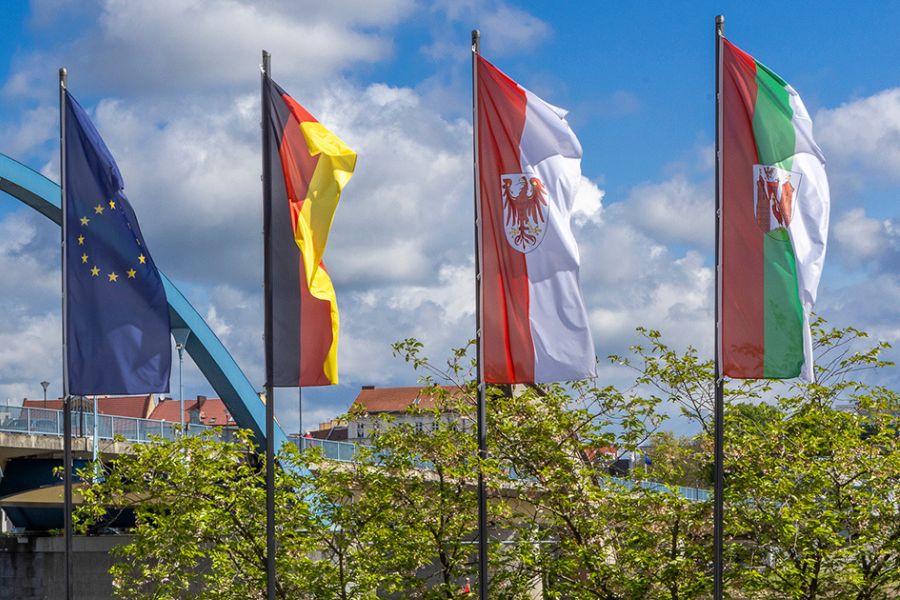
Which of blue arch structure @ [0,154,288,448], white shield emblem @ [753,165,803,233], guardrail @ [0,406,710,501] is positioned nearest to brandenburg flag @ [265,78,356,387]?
white shield emblem @ [753,165,803,233]

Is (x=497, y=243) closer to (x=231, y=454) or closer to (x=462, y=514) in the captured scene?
(x=462, y=514)

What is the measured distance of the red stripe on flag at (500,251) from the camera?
1484cm

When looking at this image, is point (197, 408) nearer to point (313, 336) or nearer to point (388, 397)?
point (388, 397)

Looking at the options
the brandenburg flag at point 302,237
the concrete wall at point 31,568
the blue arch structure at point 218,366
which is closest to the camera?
the brandenburg flag at point 302,237

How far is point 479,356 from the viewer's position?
1495 cm

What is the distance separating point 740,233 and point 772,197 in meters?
0.58

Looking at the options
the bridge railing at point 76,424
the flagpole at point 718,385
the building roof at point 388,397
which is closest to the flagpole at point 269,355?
the flagpole at point 718,385

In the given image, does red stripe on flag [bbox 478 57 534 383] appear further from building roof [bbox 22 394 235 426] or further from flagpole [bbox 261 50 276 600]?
building roof [bbox 22 394 235 426]

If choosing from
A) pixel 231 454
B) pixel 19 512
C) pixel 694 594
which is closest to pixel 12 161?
pixel 19 512

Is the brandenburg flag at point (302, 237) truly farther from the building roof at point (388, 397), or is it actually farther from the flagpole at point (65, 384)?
the building roof at point (388, 397)

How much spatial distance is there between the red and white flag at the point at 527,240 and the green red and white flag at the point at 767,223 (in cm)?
172

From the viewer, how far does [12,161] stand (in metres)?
37.2

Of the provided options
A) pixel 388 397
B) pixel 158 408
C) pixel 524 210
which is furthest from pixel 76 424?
pixel 388 397

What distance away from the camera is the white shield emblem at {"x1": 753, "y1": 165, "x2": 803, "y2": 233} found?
14.9 metres
